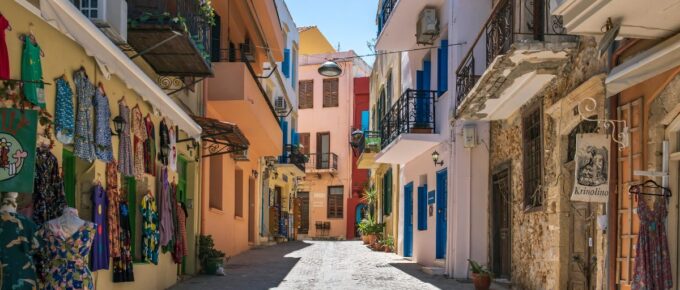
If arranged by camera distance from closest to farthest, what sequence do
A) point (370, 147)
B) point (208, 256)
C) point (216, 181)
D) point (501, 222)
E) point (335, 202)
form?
point (501, 222), point (208, 256), point (216, 181), point (370, 147), point (335, 202)

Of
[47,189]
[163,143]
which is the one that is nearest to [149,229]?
[163,143]

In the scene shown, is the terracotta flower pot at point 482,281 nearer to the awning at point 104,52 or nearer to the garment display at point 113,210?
the awning at point 104,52

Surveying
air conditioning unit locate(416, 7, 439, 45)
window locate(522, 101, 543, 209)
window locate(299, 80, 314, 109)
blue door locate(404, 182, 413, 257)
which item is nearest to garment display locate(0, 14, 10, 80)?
window locate(522, 101, 543, 209)

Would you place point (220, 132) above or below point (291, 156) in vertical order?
above

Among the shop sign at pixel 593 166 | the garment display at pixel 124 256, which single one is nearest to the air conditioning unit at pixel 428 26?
the shop sign at pixel 593 166

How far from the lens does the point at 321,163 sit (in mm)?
41250

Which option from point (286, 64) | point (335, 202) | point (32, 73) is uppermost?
point (286, 64)

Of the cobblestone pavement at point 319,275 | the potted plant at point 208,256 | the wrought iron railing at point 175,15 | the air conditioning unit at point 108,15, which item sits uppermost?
the wrought iron railing at point 175,15

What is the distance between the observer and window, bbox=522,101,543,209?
35.2 feet

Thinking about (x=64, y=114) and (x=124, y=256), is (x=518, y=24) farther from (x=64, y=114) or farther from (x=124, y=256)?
(x=64, y=114)

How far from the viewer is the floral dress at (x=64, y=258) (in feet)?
19.1

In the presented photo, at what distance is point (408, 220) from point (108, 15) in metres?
13.2

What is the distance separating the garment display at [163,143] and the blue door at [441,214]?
690 centimetres

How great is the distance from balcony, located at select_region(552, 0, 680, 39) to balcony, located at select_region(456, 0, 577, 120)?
1944 millimetres
